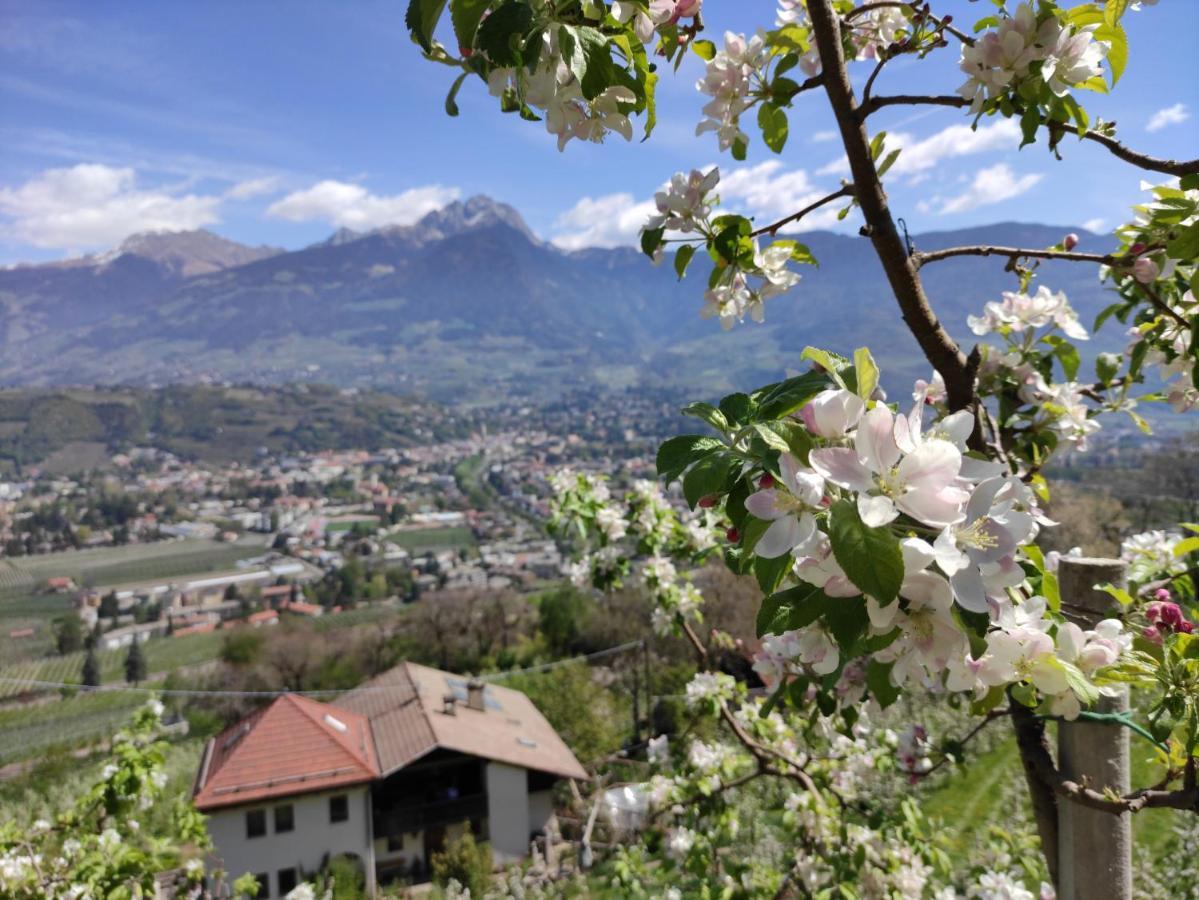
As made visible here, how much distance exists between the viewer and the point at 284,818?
524 inches

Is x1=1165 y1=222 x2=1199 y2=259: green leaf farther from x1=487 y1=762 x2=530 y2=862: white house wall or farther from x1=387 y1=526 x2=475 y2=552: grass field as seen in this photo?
x1=387 y1=526 x2=475 y2=552: grass field

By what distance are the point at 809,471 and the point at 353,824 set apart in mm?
15597

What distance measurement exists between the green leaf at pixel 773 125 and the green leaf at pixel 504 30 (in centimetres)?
58

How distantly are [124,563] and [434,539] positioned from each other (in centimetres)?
2274

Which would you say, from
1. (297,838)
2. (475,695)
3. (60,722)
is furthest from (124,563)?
(297,838)

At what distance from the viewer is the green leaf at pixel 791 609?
0.54 metres

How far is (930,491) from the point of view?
510mm

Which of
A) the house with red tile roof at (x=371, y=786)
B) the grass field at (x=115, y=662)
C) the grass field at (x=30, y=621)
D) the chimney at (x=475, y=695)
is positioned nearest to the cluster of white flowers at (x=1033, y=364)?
the house with red tile roof at (x=371, y=786)

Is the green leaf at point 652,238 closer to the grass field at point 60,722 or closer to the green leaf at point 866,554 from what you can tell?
the green leaf at point 866,554

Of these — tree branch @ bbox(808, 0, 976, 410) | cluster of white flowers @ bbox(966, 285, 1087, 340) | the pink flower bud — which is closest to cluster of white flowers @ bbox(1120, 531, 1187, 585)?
cluster of white flowers @ bbox(966, 285, 1087, 340)

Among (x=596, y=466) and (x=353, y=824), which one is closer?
(x=353, y=824)

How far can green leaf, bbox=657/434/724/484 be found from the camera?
555 millimetres

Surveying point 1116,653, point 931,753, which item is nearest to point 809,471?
point 1116,653

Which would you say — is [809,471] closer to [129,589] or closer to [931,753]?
[931,753]
